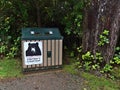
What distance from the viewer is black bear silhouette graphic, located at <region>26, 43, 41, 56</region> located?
466 centimetres

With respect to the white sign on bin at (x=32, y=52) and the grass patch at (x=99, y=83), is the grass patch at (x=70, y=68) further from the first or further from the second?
the white sign on bin at (x=32, y=52)

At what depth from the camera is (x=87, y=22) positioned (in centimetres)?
476

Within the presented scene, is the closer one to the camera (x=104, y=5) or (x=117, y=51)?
(x=104, y=5)

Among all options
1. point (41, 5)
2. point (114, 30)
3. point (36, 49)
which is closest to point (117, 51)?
point (114, 30)

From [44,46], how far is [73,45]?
1281 millimetres

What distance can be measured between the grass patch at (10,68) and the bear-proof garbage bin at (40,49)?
26cm

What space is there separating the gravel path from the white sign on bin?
29 centimetres

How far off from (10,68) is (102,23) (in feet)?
7.00

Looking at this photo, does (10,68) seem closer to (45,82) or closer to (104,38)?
(45,82)

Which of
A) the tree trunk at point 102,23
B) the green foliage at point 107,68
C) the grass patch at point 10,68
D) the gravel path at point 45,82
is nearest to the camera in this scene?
the gravel path at point 45,82

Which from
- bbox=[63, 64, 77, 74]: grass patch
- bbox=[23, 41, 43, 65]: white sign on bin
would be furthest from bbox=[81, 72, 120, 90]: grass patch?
bbox=[23, 41, 43, 65]: white sign on bin

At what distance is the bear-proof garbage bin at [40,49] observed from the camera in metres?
4.66

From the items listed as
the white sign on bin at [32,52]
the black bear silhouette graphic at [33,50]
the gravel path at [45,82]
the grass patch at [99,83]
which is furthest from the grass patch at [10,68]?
the grass patch at [99,83]

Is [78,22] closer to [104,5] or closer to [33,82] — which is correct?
Result: [104,5]
